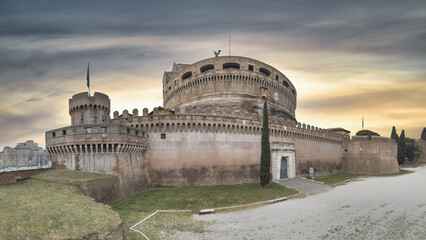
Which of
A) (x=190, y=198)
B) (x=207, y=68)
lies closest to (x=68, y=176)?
(x=190, y=198)

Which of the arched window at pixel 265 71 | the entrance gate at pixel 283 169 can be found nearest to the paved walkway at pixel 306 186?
the entrance gate at pixel 283 169

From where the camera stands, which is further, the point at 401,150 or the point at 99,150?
the point at 401,150

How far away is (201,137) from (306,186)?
46.9ft

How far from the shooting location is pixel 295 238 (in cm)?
1217

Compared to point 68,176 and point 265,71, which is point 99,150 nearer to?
point 68,176

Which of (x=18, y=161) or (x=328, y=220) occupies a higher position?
(x=18, y=161)

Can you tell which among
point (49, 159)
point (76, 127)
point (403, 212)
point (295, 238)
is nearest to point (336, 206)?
point (403, 212)

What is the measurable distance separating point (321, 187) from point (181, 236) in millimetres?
20300

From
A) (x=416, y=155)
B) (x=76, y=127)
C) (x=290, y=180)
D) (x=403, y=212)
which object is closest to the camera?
(x=403, y=212)

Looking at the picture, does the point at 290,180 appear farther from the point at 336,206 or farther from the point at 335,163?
the point at 335,163

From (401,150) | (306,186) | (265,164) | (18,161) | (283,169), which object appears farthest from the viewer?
(401,150)

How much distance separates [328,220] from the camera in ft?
48.9

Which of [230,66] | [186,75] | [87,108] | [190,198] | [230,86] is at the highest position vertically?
[230,66]

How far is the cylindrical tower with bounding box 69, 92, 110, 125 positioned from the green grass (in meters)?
8.27
